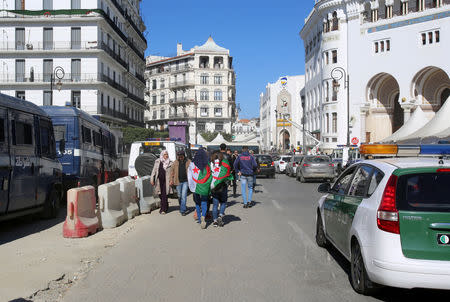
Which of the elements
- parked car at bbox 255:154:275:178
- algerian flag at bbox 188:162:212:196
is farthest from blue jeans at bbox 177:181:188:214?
parked car at bbox 255:154:275:178

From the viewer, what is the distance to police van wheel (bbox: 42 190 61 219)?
1176 centimetres

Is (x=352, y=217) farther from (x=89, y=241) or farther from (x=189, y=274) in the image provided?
(x=89, y=241)

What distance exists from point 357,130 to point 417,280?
5173cm

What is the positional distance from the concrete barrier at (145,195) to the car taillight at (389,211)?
29.7 ft

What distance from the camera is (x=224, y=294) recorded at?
552 centimetres

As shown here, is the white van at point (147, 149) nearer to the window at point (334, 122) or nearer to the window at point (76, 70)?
the window at point (76, 70)

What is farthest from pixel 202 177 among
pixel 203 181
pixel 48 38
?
pixel 48 38

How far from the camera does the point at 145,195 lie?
44.8 feet

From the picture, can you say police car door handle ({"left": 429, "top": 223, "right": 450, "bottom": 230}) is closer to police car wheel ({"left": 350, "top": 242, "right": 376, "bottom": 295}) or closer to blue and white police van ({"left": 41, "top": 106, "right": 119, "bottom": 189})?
police car wheel ({"left": 350, "top": 242, "right": 376, "bottom": 295})

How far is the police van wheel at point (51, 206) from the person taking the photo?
38.6 feet

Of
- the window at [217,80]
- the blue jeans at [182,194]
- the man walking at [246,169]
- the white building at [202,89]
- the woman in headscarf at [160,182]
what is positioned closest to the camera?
the blue jeans at [182,194]

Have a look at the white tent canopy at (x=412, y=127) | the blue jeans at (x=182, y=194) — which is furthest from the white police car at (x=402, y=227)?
the white tent canopy at (x=412, y=127)

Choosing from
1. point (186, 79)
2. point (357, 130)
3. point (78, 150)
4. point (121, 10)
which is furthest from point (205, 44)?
point (78, 150)

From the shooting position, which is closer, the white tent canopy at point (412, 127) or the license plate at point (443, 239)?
the license plate at point (443, 239)
